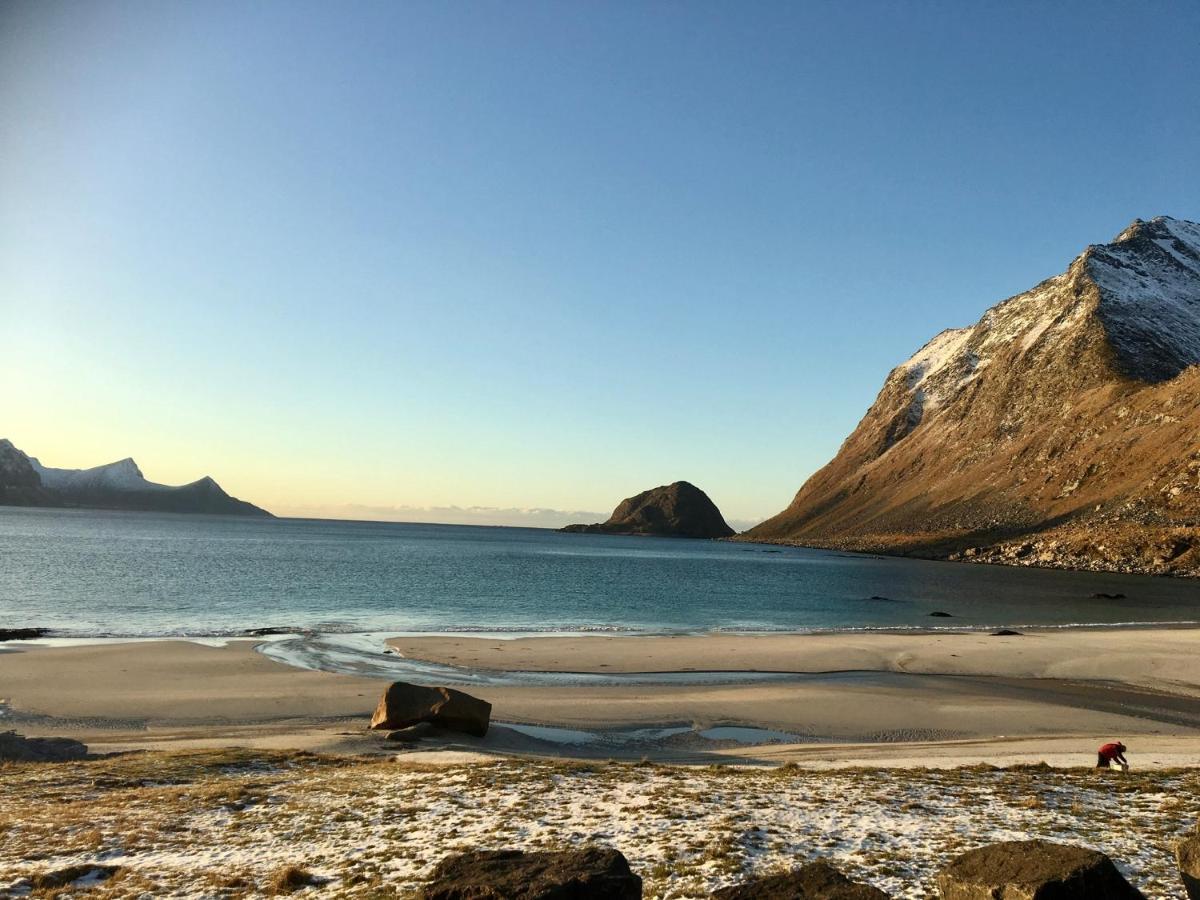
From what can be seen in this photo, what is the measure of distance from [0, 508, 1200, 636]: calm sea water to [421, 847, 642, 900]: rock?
44514 millimetres

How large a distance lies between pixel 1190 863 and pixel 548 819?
372 inches

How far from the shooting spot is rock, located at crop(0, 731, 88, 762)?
62.4 feet

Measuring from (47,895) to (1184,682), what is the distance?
144 feet

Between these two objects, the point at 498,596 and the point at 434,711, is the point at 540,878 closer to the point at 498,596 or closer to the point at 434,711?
the point at 434,711

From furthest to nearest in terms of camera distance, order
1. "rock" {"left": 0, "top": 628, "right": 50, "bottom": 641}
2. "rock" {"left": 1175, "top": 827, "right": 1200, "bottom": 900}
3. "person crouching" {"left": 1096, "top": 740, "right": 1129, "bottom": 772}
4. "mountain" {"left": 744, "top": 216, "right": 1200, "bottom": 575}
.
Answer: "mountain" {"left": 744, "top": 216, "right": 1200, "bottom": 575}
"rock" {"left": 0, "top": 628, "right": 50, "bottom": 641}
"person crouching" {"left": 1096, "top": 740, "right": 1129, "bottom": 772}
"rock" {"left": 1175, "top": 827, "right": 1200, "bottom": 900}

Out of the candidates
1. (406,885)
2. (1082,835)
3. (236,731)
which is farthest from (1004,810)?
(236,731)

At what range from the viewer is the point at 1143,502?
125 m

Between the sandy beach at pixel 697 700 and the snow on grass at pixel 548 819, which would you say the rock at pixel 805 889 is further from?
the sandy beach at pixel 697 700

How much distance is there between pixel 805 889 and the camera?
8.26 metres

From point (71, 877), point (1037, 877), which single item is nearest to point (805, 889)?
point (1037, 877)

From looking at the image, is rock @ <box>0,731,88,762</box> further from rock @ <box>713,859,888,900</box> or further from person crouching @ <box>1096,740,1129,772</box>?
person crouching @ <box>1096,740,1129,772</box>

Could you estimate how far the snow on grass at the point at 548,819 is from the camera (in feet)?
36.6

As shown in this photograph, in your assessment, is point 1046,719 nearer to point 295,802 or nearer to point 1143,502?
point 295,802

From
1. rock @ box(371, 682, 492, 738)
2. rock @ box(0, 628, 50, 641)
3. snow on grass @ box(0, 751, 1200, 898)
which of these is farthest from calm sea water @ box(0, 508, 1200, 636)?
snow on grass @ box(0, 751, 1200, 898)
